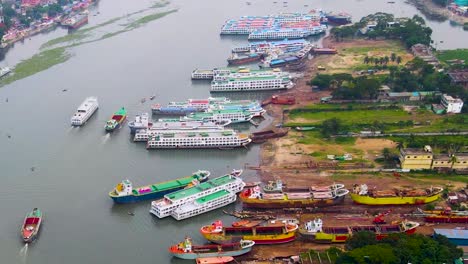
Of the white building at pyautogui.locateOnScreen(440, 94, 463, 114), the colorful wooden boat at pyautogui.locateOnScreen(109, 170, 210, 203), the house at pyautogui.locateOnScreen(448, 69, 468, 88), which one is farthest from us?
the house at pyautogui.locateOnScreen(448, 69, 468, 88)

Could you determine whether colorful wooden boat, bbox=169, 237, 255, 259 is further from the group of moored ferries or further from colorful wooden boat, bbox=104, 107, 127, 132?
colorful wooden boat, bbox=104, 107, 127, 132

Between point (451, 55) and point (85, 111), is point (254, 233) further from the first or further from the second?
point (451, 55)

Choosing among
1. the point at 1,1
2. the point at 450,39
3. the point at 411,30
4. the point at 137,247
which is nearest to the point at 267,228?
the point at 137,247

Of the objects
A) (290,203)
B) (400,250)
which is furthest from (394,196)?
(400,250)

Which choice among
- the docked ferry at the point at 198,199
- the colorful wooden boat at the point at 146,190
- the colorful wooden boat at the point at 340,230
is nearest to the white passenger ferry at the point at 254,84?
the colorful wooden boat at the point at 146,190

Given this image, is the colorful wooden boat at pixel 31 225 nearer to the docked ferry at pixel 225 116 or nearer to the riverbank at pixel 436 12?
the docked ferry at pixel 225 116

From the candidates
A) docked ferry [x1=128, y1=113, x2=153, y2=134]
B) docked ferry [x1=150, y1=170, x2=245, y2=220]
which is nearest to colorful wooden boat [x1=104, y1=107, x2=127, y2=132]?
docked ferry [x1=128, y1=113, x2=153, y2=134]

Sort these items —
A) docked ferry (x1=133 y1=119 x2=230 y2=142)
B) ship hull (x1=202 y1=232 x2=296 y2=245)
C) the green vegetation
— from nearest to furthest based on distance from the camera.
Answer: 1. ship hull (x1=202 y1=232 x2=296 y2=245)
2. docked ferry (x1=133 y1=119 x2=230 y2=142)
3. the green vegetation
